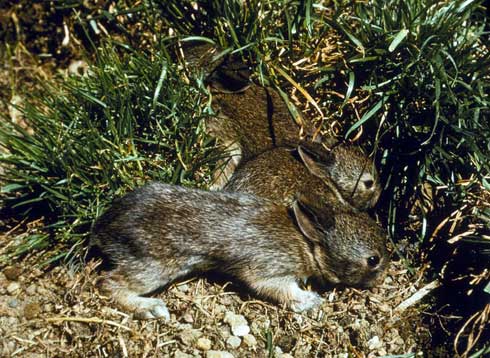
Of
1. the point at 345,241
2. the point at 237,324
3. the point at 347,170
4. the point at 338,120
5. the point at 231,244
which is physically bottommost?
the point at 237,324

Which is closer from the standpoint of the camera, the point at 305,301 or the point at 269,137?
the point at 305,301

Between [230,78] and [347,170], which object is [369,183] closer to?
[347,170]

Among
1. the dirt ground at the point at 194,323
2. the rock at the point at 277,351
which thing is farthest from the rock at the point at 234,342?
the rock at the point at 277,351

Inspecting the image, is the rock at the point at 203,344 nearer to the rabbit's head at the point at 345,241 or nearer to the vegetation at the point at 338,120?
the rabbit's head at the point at 345,241

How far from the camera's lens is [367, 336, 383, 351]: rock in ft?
18.8

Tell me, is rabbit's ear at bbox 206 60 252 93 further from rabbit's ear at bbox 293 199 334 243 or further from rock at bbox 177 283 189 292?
rock at bbox 177 283 189 292

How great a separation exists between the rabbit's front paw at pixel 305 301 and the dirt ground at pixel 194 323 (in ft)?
0.21

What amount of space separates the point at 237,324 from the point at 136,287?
0.91 metres

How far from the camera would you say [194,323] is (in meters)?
5.73

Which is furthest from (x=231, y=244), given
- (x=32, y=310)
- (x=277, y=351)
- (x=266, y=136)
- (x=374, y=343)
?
(x=32, y=310)

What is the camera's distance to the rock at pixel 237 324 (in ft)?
18.7

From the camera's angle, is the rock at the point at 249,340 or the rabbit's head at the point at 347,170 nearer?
the rock at the point at 249,340

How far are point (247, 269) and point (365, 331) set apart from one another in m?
1.15

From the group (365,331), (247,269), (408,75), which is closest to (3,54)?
(247,269)
